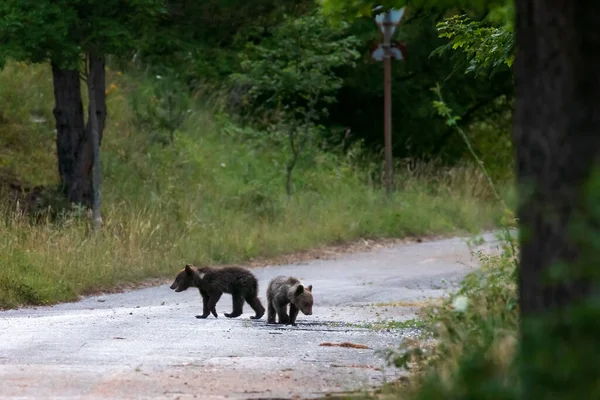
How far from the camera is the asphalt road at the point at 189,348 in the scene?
8.59m

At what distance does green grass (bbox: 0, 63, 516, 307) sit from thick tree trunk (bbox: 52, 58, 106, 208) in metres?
0.64

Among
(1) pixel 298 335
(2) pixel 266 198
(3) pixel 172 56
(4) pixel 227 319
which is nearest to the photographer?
(1) pixel 298 335

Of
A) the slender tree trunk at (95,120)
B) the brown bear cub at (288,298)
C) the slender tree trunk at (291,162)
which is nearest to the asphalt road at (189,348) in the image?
the brown bear cub at (288,298)

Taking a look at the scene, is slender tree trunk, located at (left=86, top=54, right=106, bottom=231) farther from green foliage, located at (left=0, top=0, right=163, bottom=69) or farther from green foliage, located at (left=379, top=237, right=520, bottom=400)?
green foliage, located at (left=379, top=237, right=520, bottom=400)

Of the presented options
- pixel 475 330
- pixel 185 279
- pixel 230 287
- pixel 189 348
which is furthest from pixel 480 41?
pixel 475 330

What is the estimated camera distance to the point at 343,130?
1308 inches

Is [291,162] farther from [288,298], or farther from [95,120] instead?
[288,298]

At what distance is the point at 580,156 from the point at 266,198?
20729mm

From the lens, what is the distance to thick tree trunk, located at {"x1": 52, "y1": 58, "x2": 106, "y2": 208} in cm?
2233

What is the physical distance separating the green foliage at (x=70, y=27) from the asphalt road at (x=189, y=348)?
4.07m

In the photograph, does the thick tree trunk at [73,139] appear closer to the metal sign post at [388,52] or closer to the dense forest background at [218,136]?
the dense forest background at [218,136]

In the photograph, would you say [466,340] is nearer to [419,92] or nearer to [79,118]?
[79,118]

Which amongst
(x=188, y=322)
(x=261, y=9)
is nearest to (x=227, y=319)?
(x=188, y=322)

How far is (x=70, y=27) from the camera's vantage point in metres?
19.2
